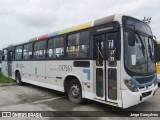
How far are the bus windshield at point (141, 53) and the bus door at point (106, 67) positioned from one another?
39cm

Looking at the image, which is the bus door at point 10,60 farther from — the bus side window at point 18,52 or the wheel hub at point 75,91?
the wheel hub at point 75,91

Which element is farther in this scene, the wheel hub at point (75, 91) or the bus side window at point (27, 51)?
the bus side window at point (27, 51)

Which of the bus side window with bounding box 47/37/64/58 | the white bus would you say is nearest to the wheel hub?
the white bus

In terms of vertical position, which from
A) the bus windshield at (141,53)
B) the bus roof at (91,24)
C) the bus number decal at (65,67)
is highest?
the bus roof at (91,24)

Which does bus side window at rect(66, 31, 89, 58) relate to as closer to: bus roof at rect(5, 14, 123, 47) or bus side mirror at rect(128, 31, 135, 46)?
bus roof at rect(5, 14, 123, 47)

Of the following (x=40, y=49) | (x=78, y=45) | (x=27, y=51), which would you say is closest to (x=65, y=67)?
(x=78, y=45)

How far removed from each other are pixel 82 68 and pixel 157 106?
2.92 m

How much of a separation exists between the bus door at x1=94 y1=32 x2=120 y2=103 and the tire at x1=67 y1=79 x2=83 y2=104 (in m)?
1.00

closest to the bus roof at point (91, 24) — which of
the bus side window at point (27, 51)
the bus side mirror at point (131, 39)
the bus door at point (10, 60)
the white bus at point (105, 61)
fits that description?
the white bus at point (105, 61)

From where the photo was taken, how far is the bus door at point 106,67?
5.47m

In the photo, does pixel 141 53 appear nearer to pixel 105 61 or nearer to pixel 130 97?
pixel 105 61

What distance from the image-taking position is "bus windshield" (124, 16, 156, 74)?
535cm

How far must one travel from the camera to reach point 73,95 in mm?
7137

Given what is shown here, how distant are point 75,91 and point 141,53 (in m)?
2.74
